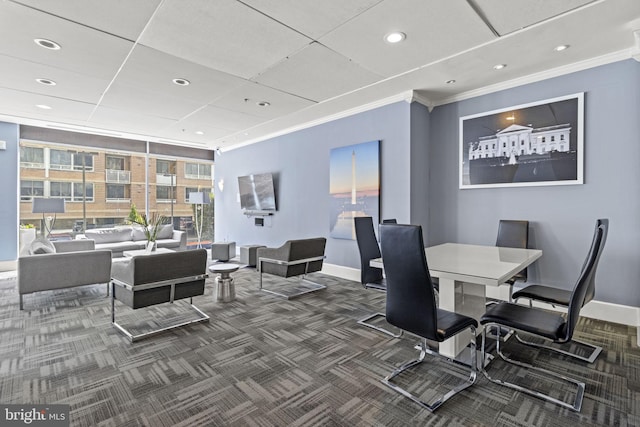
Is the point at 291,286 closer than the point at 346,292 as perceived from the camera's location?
No

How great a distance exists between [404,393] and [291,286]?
3.05m

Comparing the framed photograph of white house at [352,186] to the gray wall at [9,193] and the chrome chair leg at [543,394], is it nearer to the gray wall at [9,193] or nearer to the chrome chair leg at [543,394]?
the chrome chair leg at [543,394]

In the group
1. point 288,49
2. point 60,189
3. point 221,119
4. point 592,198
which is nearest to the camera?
point 288,49

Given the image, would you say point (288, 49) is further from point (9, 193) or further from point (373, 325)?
point (9, 193)

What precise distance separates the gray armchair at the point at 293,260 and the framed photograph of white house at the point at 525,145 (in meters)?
2.39

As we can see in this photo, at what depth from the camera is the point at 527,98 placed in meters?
4.03

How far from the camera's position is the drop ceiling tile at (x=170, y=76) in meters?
3.50

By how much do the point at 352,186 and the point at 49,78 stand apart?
14.7 ft

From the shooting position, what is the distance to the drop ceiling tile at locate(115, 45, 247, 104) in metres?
3.50

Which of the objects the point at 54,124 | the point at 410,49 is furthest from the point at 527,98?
the point at 54,124

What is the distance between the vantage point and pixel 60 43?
316 cm

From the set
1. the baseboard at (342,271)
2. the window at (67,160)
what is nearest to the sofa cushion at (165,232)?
the window at (67,160)

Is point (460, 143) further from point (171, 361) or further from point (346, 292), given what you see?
point (171, 361)

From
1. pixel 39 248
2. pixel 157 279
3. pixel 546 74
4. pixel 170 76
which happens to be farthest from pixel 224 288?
pixel 546 74
